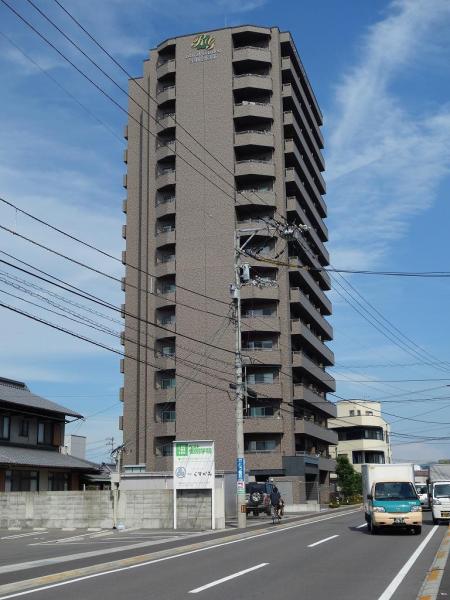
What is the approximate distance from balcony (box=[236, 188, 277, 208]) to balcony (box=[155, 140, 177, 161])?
8.39 meters

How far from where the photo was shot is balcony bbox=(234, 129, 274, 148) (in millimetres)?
67062

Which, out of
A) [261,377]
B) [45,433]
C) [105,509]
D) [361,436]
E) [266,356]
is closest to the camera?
[105,509]

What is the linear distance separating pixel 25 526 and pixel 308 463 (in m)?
35.7

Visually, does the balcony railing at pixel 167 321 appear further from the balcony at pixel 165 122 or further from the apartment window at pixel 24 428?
the apartment window at pixel 24 428

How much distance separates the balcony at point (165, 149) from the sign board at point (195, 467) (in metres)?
44.0

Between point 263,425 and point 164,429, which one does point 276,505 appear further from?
point 164,429

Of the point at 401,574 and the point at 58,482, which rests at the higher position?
Answer: the point at 58,482

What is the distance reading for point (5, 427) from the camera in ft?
150

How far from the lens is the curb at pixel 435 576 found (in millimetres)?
11573

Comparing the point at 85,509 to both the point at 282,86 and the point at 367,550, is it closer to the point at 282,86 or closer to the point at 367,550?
the point at 367,550

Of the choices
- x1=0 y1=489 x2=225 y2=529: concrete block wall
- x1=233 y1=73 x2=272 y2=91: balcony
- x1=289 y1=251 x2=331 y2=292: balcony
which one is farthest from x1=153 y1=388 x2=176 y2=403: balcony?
x1=0 y1=489 x2=225 y2=529: concrete block wall

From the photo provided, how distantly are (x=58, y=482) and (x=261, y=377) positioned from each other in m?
22.7

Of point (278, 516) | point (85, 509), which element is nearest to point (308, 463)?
point (278, 516)

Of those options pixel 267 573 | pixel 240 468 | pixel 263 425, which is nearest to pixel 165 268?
pixel 263 425
